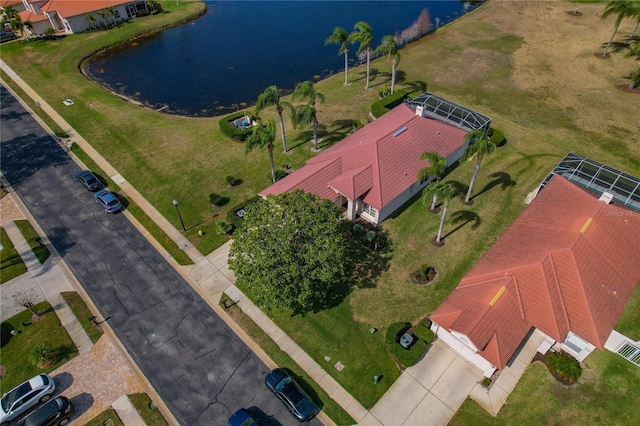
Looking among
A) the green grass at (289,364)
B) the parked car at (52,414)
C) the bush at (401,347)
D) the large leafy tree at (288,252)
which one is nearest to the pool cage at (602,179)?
the bush at (401,347)

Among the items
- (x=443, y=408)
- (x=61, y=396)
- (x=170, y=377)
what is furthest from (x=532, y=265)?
(x=61, y=396)

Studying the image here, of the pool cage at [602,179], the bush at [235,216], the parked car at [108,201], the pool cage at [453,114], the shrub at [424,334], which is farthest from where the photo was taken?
the pool cage at [453,114]

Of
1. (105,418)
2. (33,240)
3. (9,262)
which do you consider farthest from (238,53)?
(105,418)

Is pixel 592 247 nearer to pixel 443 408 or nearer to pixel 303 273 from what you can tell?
pixel 443 408

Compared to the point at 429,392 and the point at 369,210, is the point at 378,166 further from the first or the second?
the point at 429,392

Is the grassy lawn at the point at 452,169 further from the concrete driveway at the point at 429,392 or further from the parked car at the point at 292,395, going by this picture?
the parked car at the point at 292,395

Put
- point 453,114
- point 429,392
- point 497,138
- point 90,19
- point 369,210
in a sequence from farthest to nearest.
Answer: point 90,19 < point 497,138 < point 453,114 < point 369,210 < point 429,392
